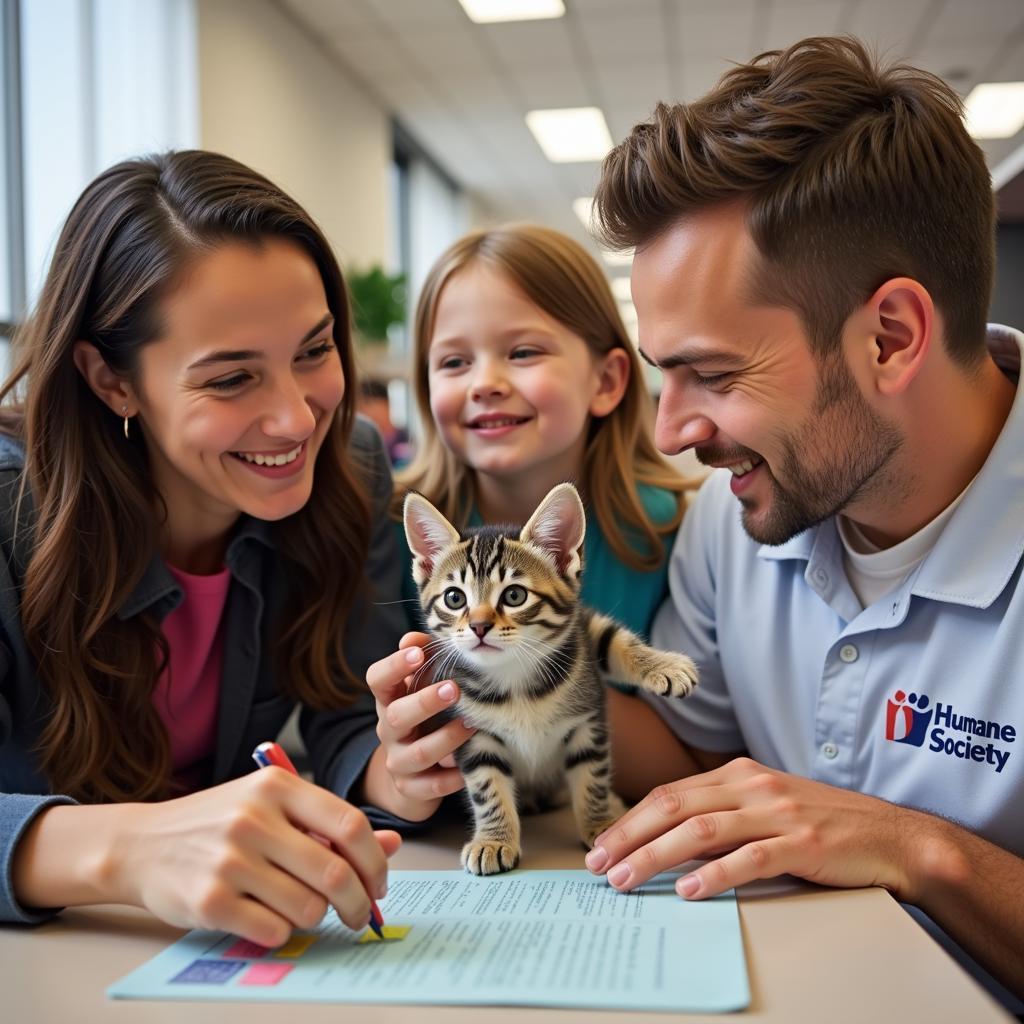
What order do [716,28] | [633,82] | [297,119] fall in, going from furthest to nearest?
[633,82] < [716,28] < [297,119]

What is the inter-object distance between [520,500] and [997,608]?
3.12 ft

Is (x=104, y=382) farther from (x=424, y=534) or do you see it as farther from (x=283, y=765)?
(x=283, y=765)

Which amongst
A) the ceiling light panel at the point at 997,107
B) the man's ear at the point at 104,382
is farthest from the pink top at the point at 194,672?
the ceiling light panel at the point at 997,107

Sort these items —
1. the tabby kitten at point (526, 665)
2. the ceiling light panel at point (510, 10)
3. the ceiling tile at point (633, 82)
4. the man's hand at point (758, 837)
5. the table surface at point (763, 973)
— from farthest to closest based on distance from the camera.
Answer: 1. the ceiling tile at point (633, 82)
2. the ceiling light panel at point (510, 10)
3. the tabby kitten at point (526, 665)
4. the man's hand at point (758, 837)
5. the table surface at point (763, 973)

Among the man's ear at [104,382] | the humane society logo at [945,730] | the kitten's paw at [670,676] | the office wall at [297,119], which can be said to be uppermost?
the office wall at [297,119]

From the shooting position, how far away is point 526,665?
1.37m

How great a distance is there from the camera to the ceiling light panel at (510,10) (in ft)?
20.3

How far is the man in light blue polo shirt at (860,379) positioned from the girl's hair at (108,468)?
0.63 metres

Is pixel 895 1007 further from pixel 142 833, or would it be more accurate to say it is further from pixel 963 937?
pixel 142 833

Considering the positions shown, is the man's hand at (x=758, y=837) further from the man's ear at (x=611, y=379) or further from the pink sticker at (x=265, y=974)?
the man's ear at (x=611, y=379)

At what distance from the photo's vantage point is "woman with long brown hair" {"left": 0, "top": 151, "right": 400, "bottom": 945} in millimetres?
1431

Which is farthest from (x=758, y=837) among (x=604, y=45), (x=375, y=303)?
(x=604, y=45)

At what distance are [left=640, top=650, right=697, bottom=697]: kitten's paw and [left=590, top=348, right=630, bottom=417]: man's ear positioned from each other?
788 millimetres

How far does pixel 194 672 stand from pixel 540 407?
784mm
